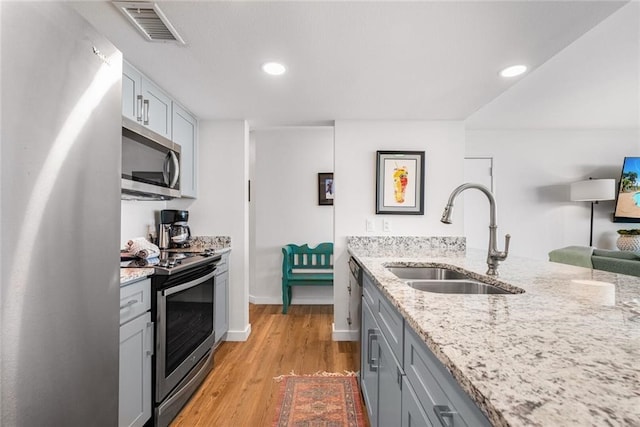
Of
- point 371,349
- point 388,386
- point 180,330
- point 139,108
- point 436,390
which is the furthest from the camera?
point 139,108

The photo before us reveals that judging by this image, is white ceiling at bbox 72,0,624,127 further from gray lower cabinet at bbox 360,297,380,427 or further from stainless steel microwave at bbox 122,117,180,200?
gray lower cabinet at bbox 360,297,380,427

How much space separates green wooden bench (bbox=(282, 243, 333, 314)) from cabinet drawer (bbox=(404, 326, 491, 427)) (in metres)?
2.82

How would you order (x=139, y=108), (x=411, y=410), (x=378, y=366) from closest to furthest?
(x=411, y=410), (x=378, y=366), (x=139, y=108)

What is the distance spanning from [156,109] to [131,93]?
1.01ft

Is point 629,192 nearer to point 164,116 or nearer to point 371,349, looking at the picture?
point 371,349

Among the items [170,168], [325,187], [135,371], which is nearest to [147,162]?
[170,168]

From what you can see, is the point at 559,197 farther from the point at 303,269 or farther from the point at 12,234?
the point at 12,234

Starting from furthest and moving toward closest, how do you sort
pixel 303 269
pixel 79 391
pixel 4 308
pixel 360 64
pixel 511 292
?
pixel 303 269 → pixel 360 64 → pixel 511 292 → pixel 79 391 → pixel 4 308

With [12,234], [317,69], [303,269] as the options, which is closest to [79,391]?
[12,234]

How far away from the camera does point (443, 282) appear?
4.94 ft

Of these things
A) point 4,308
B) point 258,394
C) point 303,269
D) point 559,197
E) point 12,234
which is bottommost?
point 258,394

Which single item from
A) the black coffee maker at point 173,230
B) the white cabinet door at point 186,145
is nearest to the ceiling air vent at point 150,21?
the white cabinet door at point 186,145

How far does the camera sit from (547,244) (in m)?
4.09

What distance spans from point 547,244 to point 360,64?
3.89 m
